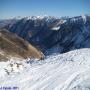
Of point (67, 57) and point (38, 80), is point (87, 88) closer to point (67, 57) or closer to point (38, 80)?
point (38, 80)

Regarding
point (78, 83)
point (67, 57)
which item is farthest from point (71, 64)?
point (78, 83)

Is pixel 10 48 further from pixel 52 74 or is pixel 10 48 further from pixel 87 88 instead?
pixel 87 88

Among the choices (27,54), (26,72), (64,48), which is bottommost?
(64,48)

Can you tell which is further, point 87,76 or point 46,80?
point 46,80

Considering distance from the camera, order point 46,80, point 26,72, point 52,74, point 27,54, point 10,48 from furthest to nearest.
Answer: point 27,54, point 10,48, point 26,72, point 52,74, point 46,80

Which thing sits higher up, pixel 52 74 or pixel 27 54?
pixel 52 74

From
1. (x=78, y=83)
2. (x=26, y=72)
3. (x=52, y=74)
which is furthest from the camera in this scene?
(x=26, y=72)
